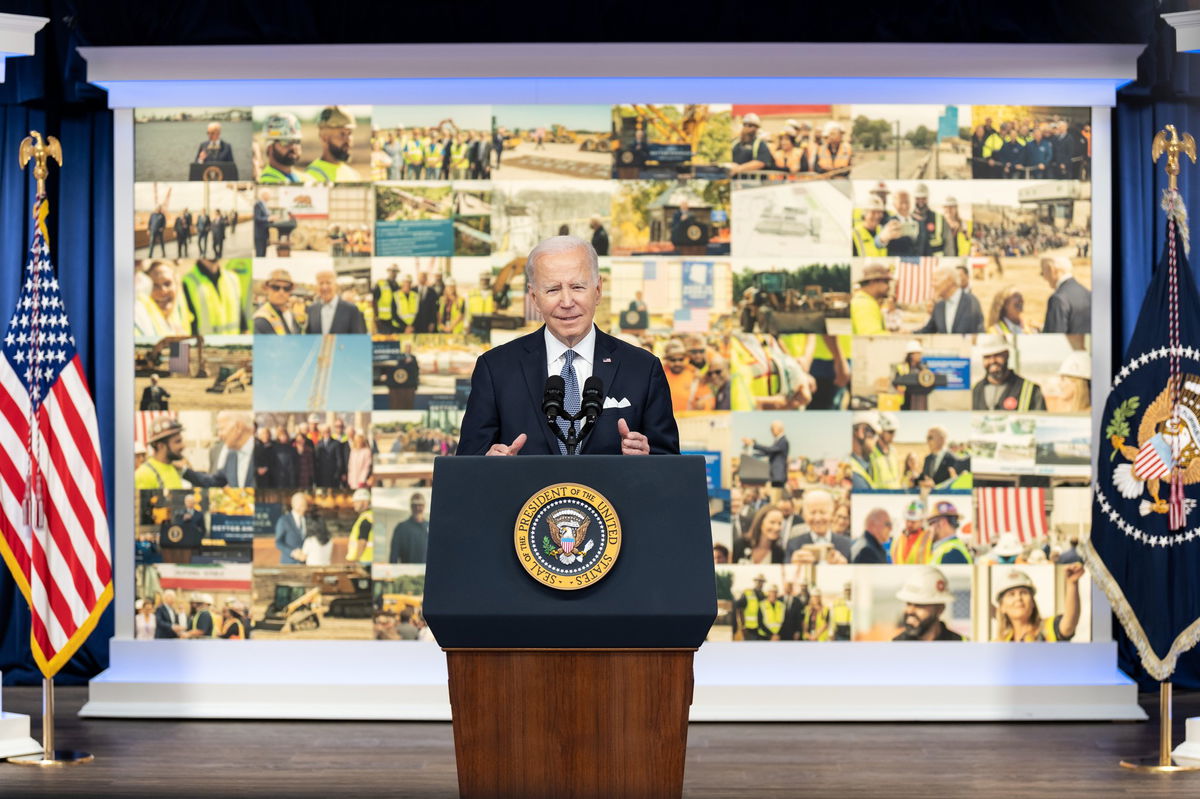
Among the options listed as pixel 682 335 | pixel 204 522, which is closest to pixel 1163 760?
pixel 682 335

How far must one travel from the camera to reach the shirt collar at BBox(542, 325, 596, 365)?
11.8 ft

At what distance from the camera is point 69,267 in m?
6.75

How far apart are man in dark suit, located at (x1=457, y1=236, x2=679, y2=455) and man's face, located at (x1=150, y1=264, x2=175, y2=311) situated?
3.06 metres

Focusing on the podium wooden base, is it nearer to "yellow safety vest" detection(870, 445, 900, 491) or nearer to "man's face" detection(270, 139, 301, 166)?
"yellow safety vest" detection(870, 445, 900, 491)

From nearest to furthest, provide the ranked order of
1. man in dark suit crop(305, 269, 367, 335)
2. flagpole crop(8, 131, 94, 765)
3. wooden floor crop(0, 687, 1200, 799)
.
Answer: wooden floor crop(0, 687, 1200, 799) → flagpole crop(8, 131, 94, 765) → man in dark suit crop(305, 269, 367, 335)

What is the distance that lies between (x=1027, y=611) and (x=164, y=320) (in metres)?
4.07

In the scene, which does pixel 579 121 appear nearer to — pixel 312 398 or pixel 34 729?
pixel 312 398

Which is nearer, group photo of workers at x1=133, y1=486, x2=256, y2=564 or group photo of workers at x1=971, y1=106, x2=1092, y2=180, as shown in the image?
group photo of workers at x1=971, y1=106, x2=1092, y2=180

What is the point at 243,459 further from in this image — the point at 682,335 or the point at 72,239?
the point at 682,335

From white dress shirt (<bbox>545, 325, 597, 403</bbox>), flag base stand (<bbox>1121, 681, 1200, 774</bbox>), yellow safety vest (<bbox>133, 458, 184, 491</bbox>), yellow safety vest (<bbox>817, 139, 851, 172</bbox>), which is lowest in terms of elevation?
flag base stand (<bbox>1121, 681, 1200, 774</bbox>)

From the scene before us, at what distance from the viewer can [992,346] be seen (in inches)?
242

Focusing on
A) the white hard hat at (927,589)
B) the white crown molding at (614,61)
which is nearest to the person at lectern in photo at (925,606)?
the white hard hat at (927,589)

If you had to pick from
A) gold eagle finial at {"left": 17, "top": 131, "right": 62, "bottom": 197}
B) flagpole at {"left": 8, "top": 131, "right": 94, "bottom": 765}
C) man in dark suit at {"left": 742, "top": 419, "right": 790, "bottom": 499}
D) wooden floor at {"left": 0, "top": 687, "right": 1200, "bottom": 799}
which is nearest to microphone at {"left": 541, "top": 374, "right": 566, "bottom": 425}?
wooden floor at {"left": 0, "top": 687, "right": 1200, "bottom": 799}

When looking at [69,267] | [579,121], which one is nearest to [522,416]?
[579,121]
